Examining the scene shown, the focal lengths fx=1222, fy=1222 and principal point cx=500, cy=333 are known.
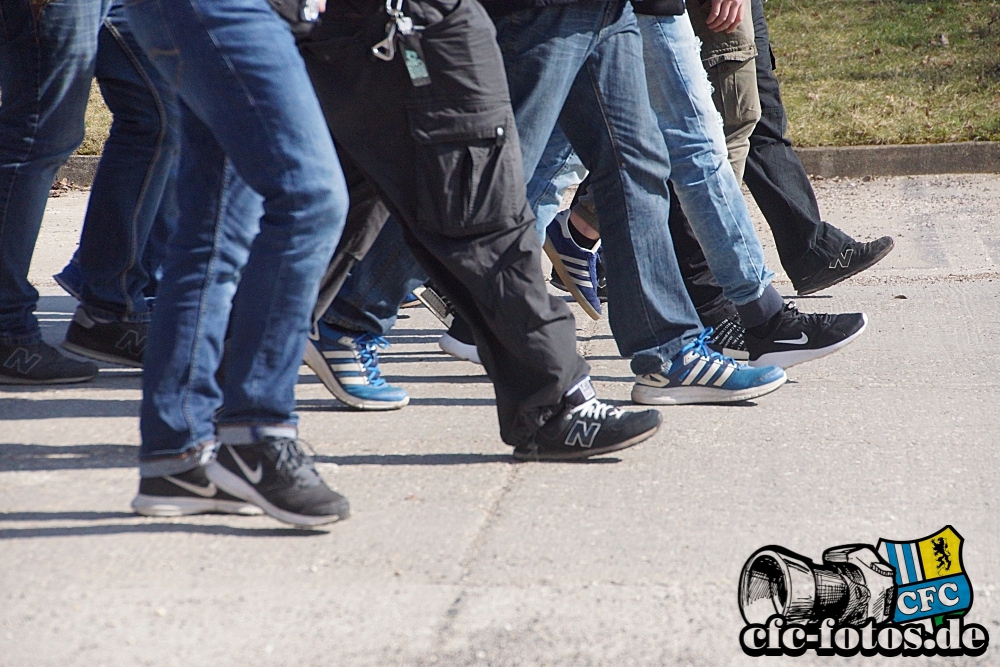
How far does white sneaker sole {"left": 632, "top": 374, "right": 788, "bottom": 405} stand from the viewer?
3742 millimetres

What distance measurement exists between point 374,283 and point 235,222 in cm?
106

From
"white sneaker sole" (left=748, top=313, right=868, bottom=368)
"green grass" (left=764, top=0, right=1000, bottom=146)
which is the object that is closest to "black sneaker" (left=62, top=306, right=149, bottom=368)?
"white sneaker sole" (left=748, top=313, right=868, bottom=368)

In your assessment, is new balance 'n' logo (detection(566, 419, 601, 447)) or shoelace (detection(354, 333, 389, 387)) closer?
new balance 'n' logo (detection(566, 419, 601, 447))

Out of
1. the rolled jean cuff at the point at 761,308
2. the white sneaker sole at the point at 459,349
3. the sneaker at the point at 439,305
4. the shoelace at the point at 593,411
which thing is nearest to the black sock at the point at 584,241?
the sneaker at the point at 439,305

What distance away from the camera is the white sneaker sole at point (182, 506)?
275 centimetres

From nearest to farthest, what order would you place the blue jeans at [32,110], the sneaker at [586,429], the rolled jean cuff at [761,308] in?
the sneaker at [586,429] < the blue jeans at [32,110] < the rolled jean cuff at [761,308]

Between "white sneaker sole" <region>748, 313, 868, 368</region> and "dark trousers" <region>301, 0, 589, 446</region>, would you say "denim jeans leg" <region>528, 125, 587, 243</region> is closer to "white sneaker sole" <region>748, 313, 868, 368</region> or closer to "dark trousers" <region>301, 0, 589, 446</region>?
"white sneaker sole" <region>748, 313, 868, 368</region>

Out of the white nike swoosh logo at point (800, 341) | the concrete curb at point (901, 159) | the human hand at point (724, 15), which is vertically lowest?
the concrete curb at point (901, 159)

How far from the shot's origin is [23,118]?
374 centimetres

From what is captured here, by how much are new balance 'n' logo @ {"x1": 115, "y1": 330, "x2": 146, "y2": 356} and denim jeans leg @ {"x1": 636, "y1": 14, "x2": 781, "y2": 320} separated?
1839 millimetres

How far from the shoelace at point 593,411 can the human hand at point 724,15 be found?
1.73 m

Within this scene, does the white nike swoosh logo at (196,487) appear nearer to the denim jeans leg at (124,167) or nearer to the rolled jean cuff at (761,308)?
the denim jeans leg at (124,167)

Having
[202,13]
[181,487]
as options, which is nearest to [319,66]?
[202,13]

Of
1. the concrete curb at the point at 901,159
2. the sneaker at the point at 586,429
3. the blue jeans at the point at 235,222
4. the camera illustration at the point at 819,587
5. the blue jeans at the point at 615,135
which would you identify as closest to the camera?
the camera illustration at the point at 819,587
